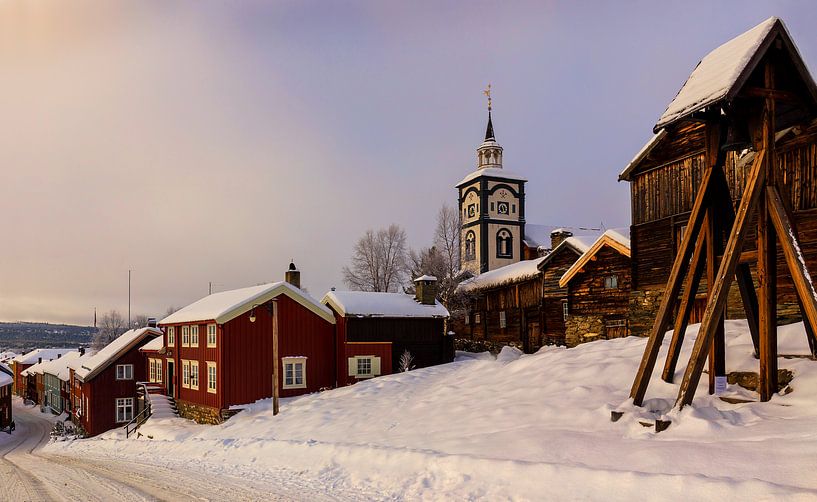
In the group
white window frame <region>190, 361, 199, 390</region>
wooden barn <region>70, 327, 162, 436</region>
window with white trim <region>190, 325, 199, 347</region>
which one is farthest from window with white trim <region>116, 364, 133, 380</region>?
white window frame <region>190, 361, 199, 390</region>

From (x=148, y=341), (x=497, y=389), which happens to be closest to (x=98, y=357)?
(x=148, y=341)

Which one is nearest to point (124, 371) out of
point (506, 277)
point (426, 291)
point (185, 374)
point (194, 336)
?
point (185, 374)

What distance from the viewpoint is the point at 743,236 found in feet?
33.3

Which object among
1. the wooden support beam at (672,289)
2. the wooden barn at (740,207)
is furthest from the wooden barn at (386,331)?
the wooden support beam at (672,289)

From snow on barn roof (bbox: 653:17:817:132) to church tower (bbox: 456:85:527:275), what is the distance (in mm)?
54591

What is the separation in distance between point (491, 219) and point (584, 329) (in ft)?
129

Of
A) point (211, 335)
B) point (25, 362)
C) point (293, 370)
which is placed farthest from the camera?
point (25, 362)

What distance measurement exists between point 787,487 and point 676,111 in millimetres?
Result: 6883

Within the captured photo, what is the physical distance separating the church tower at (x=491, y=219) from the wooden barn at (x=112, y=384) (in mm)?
34616

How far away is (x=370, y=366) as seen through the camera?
108 feet

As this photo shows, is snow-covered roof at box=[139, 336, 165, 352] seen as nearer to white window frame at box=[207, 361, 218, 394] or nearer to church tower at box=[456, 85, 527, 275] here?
white window frame at box=[207, 361, 218, 394]

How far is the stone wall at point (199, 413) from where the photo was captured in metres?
28.6

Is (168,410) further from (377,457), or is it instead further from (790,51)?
(790,51)

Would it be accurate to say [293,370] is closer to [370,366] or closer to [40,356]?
[370,366]
